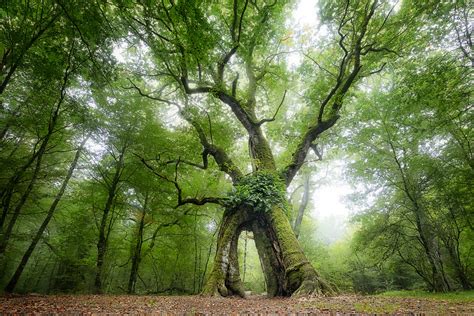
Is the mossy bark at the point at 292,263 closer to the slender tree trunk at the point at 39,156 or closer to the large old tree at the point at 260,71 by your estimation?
the large old tree at the point at 260,71

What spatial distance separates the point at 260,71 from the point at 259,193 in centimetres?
695

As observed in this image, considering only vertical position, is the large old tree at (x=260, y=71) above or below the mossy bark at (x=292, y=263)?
above

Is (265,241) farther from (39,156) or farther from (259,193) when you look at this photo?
(39,156)

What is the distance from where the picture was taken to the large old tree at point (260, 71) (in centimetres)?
614

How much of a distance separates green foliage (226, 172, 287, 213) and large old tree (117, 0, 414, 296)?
38 millimetres

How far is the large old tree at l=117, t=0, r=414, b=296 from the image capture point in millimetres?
6141

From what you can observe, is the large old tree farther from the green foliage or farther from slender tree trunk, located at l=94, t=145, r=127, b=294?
slender tree trunk, located at l=94, t=145, r=127, b=294

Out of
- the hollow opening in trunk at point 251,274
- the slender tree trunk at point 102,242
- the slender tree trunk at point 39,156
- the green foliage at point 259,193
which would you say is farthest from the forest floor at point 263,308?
the hollow opening in trunk at point 251,274

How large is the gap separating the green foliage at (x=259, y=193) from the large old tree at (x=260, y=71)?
1.5 inches

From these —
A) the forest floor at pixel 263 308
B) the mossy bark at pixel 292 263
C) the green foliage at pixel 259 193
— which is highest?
the green foliage at pixel 259 193

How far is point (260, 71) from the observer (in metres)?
12.4

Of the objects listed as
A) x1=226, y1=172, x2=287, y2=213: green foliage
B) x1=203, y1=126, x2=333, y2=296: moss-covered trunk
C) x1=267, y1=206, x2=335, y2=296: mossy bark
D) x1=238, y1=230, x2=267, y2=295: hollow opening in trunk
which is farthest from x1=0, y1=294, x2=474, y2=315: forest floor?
x1=238, y1=230, x2=267, y2=295: hollow opening in trunk

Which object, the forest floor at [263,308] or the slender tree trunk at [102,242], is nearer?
the forest floor at [263,308]

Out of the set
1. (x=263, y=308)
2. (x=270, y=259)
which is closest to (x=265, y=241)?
(x=270, y=259)
